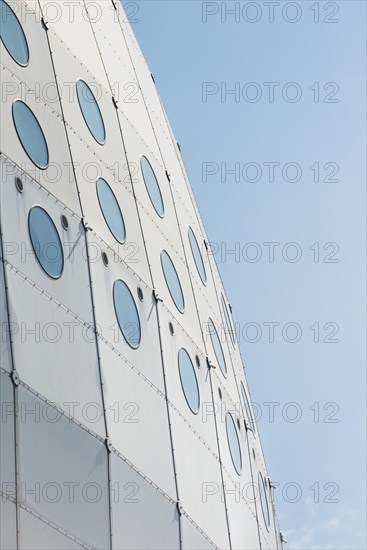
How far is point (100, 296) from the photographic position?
18328 mm

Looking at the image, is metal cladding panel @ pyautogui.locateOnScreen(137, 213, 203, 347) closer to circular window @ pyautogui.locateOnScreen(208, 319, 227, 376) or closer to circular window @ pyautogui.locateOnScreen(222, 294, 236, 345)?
circular window @ pyautogui.locateOnScreen(208, 319, 227, 376)

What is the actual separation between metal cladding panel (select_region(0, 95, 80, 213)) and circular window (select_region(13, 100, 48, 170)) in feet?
0.34

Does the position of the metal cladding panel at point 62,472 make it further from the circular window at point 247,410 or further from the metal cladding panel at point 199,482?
the circular window at point 247,410

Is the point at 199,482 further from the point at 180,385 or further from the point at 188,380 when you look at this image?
the point at 188,380

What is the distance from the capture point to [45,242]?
57.3ft

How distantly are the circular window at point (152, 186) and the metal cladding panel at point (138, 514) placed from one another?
259 inches

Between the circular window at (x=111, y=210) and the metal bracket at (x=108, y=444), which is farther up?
the circular window at (x=111, y=210)

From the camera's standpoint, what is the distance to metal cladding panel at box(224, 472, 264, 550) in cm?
2078

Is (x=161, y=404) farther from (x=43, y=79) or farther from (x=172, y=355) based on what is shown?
(x=43, y=79)

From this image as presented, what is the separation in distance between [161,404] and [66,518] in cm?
372

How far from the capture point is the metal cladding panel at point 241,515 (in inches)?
818

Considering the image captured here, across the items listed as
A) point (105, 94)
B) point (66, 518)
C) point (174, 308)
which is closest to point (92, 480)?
point (66, 518)

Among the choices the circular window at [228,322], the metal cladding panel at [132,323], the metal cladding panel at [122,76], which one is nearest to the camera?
the metal cladding panel at [132,323]

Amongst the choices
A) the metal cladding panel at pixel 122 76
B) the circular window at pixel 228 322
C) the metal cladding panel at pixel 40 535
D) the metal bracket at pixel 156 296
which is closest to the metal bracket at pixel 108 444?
the metal cladding panel at pixel 40 535
